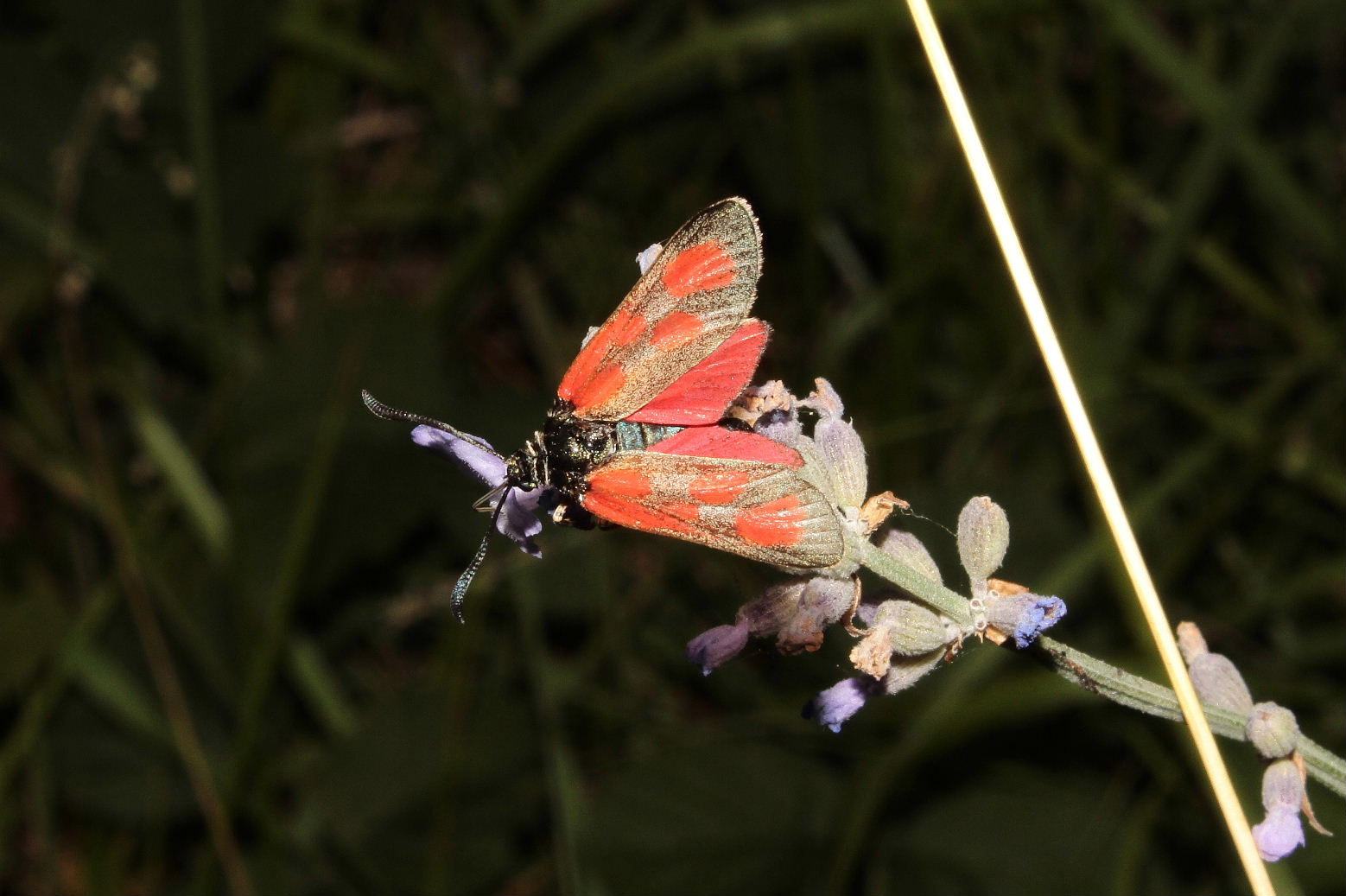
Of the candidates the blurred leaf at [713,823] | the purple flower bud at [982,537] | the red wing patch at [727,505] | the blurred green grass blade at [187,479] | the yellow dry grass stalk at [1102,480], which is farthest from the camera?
the blurred green grass blade at [187,479]

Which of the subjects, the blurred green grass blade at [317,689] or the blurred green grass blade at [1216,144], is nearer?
the blurred green grass blade at [1216,144]

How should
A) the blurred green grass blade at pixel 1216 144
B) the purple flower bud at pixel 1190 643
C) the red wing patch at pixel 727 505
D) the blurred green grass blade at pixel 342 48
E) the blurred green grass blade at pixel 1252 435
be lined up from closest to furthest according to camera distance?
the red wing patch at pixel 727 505 → the purple flower bud at pixel 1190 643 → the blurred green grass blade at pixel 1216 144 → the blurred green grass blade at pixel 1252 435 → the blurred green grass blade at pixel 342 48

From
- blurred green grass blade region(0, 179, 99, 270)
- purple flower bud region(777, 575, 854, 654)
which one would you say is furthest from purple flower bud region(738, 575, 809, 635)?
blurred green grass blade region(0, 179, 99, 270)

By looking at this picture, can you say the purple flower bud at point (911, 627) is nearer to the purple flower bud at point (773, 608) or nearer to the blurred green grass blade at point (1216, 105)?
the purple flower bud at point (773, 608)

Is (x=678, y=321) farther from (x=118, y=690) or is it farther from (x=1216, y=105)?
(x=118, y=690)

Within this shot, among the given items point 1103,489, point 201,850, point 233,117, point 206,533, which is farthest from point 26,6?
point 1103,489

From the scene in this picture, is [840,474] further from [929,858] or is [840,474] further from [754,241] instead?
[929,858]

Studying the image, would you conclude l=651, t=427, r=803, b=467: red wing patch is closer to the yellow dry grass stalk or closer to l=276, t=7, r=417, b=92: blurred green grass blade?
the yellow dry grass stalk

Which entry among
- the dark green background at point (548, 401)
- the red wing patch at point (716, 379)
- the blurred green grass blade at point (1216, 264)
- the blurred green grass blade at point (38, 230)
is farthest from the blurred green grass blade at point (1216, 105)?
the blurred green grass blade at point (38, 230)
